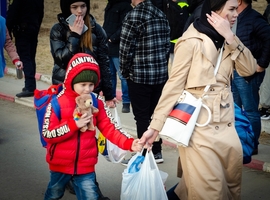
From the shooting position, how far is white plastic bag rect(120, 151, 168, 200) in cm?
419

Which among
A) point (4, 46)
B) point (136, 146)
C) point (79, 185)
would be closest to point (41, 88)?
point (4, 46)

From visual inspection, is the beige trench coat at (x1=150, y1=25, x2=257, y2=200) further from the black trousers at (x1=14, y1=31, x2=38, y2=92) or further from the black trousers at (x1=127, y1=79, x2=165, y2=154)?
the black trousers at (x1=14, y1=31, x2=38, y2=92)

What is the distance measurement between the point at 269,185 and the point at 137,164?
7.37 ft

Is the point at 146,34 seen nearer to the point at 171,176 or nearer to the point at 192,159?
the point at 171,176

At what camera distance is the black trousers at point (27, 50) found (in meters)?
10.1

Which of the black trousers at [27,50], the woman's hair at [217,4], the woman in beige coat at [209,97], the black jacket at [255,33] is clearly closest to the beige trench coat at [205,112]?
the woman in beige coat at [209,97]

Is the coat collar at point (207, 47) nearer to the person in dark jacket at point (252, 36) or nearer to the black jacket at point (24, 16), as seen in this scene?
the person in dark jacket at point (252, 36)

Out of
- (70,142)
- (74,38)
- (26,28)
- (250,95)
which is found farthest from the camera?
(26,28)

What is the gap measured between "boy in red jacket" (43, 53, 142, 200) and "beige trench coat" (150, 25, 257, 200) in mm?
459

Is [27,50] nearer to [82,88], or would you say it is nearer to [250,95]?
[250,95]

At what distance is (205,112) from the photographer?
13.1 ft

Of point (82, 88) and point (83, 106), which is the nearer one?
point (83, 106)

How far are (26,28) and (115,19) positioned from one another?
2.07m

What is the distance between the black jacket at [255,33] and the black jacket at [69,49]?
1.72 metres
